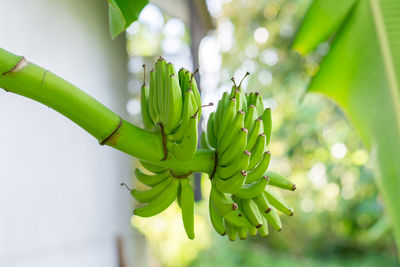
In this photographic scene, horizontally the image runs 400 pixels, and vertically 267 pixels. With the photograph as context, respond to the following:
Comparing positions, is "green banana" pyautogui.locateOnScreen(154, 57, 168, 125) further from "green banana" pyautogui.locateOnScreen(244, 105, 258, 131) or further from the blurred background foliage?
the blurred background foliage

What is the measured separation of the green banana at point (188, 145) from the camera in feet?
1.15

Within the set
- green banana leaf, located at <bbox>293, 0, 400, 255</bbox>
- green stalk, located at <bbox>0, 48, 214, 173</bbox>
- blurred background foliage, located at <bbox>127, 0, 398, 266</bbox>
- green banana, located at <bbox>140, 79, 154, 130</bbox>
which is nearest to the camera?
green stalk, located at <bbox>0, 48, 214, 173</bbox>

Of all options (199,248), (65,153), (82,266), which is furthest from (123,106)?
(199,248)

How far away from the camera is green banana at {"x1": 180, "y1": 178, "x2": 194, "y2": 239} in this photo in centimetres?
41

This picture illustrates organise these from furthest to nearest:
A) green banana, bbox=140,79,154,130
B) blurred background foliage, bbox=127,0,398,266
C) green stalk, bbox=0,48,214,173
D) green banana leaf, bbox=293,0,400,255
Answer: blurred background foliage, bbox=127,0,398,266 < green banana leaf, bbox=293,0,400,255 < green banana, bbox=140,79,154,130 < green stalk, bbox=0,48,214,173

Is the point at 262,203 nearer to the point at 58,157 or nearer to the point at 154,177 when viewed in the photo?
the point at 154,177

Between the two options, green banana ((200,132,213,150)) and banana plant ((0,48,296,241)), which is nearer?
banana plant ((0,48,296,241))

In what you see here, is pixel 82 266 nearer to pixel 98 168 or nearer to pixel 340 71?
pixel 98 168

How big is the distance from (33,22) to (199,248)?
11.0 feet

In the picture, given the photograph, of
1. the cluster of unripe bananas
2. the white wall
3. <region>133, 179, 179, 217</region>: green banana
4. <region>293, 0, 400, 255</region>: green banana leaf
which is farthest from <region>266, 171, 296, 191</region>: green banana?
the white wall

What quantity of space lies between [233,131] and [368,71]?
0.56 meters

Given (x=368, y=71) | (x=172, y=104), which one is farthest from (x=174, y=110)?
(x=368, y=71)

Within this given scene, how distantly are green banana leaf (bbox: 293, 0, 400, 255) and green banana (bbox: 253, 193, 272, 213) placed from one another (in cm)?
40

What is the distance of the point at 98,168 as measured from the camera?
134 cm
